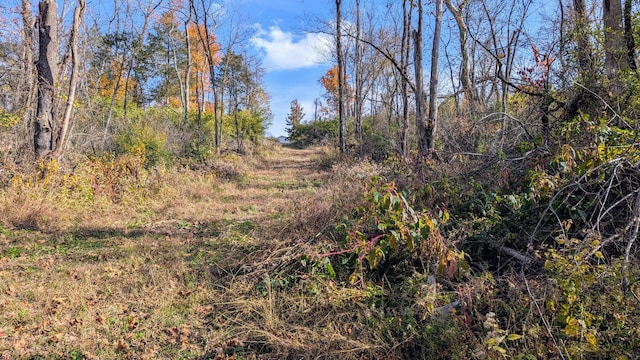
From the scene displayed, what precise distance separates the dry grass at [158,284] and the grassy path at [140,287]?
0.5 inches

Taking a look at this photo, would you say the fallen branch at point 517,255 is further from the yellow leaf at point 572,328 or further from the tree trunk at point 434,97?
the tree trunk at point 434,97

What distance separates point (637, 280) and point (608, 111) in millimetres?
3232

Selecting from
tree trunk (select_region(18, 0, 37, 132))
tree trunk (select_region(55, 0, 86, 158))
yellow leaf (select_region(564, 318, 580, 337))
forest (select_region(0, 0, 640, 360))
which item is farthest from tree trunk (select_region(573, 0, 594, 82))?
tree trunk (select_region(18, 0, 37, 132))

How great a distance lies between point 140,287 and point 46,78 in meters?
6.29

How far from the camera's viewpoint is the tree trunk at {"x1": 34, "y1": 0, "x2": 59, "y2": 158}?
23.4 feet

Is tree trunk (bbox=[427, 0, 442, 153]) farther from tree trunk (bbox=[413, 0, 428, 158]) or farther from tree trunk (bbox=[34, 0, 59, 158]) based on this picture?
tree trunk (bbox=[34, 0, 59, 158])

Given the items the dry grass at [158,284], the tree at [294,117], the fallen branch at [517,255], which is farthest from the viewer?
the tree at [294,117]

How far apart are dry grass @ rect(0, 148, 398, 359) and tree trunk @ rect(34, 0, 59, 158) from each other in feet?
3.88

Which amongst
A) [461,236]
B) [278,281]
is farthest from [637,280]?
[278,281]

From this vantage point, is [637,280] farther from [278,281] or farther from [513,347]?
[278,281]

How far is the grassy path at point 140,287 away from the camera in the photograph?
2746 mm

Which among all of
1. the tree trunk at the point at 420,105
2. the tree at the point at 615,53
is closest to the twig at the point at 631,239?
the tree at the point at 615,53

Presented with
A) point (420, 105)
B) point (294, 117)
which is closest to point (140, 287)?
point (420, 105)

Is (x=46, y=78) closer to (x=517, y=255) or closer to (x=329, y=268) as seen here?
(x=329, y=268)
